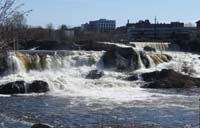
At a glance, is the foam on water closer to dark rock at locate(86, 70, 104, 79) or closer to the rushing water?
Answer: the rushing water

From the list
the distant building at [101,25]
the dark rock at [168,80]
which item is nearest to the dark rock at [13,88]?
the dark rock at [168,80]

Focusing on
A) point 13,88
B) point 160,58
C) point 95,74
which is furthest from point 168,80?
point 160,58

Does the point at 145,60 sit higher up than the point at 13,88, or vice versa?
the point at 145,60

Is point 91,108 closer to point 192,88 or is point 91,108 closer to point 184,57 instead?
point 192,88

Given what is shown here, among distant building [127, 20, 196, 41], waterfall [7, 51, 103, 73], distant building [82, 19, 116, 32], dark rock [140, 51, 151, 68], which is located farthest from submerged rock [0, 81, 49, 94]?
distant building [82, 19, 116, 32]

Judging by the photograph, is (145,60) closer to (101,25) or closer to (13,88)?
(13,88)

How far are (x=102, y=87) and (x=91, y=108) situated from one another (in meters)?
10.0

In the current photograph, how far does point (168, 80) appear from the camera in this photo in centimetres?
3638

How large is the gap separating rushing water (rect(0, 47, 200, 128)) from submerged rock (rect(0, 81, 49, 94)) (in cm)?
81

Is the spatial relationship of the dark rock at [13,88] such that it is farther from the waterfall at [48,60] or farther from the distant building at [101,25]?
the distant building at [101,25]

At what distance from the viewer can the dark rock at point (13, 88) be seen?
104 feet

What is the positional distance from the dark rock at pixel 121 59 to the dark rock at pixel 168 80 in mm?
4718

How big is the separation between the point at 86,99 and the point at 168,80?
9660 millimetres

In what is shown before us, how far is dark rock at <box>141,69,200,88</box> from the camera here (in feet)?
117
